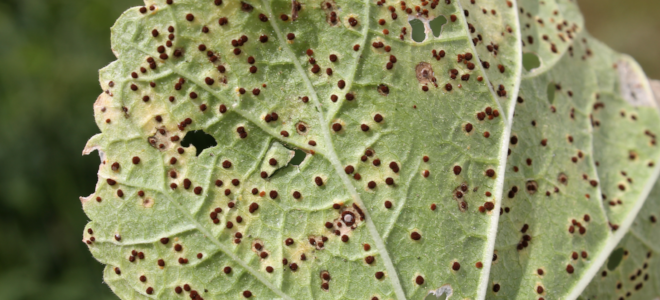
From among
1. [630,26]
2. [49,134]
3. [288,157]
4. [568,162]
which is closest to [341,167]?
[288,157]

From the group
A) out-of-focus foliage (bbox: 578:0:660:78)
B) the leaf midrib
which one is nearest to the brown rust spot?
the leaf midrib

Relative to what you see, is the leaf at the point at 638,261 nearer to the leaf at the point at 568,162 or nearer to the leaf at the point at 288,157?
the leaf at the point at 568,162

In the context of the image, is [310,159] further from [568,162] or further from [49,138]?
[49,138]

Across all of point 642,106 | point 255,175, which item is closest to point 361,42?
point 255,175

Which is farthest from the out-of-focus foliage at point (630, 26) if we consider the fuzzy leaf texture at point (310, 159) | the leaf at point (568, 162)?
the fuzzy leaf texture at point (310, 159)

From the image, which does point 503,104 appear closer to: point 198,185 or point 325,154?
point 325,154

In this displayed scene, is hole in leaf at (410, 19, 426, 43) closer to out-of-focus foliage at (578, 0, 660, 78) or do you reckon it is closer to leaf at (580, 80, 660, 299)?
leaf at (580, 80, 660, 299)
